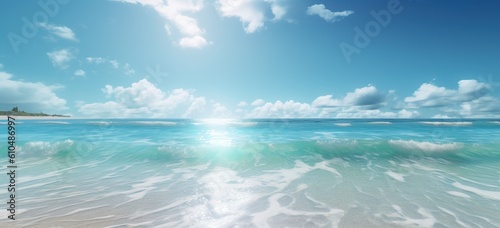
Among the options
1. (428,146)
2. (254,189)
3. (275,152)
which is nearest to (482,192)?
(254,189)

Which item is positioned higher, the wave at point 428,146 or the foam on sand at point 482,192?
the wave at point 428,146

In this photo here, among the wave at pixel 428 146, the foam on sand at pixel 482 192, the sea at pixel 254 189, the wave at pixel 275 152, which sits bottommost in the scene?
the foam on sand at pixel 482 192

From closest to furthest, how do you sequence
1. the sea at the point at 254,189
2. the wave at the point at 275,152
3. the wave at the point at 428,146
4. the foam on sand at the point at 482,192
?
the sea at the point at 254,189 → the foam on sand at the point at 482,192 → the wave at the point at 275,152 → the wave at the point at 428,146

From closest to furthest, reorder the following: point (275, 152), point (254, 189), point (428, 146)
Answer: point (254, 189)
point (275, 152)
point (428, 146)

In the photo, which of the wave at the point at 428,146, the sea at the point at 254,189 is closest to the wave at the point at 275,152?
the wave at the point at 428,146

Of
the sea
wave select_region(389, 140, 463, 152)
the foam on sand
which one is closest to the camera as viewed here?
the sea

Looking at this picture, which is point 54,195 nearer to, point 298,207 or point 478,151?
point 298,207

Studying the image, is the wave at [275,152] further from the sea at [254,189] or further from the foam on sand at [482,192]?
the foam on sand at [482,192]

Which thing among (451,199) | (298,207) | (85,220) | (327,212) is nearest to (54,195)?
(85,220)

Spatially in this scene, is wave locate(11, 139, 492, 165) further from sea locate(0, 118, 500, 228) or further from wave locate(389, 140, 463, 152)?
sea locate(0, 118, 500, 228)

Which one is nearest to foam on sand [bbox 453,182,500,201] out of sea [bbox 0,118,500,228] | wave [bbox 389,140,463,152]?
sea [bbox 0,118,500,228]

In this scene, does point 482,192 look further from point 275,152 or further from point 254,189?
point 275,152

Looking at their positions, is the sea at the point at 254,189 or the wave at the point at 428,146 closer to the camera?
the sea at the point at 254,189

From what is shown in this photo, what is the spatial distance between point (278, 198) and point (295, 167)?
5.02 meters
